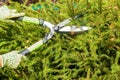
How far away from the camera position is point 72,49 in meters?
1.61

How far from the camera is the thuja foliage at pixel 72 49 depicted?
62.0 inches

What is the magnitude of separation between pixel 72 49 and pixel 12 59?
0.31 metres

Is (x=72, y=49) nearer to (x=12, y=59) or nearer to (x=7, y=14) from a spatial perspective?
Answer: (x=12, y=59)

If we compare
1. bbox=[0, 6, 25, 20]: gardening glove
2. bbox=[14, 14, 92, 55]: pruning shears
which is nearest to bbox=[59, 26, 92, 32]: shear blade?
bbox=[14, 14, 92, 55]: pruning shears

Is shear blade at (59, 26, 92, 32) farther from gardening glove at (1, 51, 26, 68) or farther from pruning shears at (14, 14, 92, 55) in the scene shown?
gardening glove at (1, 51, 26, 68)

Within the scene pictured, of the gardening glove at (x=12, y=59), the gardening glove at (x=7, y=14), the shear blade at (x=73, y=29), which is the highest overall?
the gardening glove at (x=7, y=14)

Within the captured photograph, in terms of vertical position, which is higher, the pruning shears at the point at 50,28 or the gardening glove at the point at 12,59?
the pruning shears at the point at 50,28

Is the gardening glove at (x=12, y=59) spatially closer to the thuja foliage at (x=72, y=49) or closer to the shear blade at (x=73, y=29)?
the thuja foliage at (x=72, y=49)

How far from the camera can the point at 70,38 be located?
161 centimetres

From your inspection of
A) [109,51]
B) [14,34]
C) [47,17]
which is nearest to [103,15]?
[109,51]

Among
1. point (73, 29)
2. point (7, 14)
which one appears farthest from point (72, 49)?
point (7, 14)

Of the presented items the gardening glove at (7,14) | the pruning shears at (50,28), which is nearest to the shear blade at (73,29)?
the pruning shears at (50,28)

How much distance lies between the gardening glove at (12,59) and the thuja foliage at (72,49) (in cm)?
4

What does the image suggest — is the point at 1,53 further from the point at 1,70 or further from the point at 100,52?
the point at 100,52
